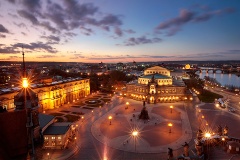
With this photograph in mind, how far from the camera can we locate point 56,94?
234 feet

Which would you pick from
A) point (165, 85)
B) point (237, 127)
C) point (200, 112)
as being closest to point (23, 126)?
point (237, 127)

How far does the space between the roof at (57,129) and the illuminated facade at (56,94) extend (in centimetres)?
2194

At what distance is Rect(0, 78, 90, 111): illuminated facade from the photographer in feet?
179

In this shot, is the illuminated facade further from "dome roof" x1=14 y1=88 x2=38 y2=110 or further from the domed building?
"dome roof" x1=14 y1=88 x2=38 y2=110

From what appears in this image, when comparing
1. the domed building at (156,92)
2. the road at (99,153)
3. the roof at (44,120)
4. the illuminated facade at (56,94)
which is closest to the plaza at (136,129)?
the road at (99,153)

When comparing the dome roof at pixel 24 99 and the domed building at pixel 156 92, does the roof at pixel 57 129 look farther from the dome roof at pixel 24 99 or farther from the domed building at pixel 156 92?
the domed building at pixel 156 92

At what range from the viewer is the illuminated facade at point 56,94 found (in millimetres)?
54469

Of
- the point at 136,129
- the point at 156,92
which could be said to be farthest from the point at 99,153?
the point at 156,92

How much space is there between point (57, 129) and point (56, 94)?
1346 inches

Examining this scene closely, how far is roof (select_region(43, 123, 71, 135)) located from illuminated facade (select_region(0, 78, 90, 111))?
21938mm

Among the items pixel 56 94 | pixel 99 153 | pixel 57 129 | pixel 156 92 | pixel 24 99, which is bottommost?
pixel 99 153

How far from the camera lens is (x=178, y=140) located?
41406 mm

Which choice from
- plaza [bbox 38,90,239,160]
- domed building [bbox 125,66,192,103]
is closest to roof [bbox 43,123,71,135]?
plaza [bbox 38,90,239,160]

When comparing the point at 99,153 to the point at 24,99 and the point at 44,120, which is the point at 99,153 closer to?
the point at 44,120
